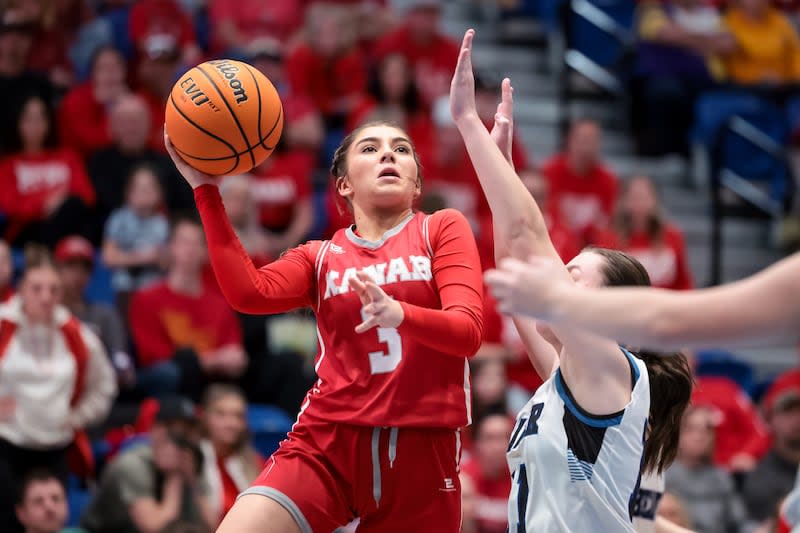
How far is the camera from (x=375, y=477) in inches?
160

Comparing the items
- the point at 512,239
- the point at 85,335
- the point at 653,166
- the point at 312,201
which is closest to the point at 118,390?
the point at 85,335

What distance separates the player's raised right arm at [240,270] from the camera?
408 cm

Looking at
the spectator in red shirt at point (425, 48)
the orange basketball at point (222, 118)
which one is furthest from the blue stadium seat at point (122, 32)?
the orange basketball at point (222, 118)

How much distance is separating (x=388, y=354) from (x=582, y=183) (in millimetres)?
6427

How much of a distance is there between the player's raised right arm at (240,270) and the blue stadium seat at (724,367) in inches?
229

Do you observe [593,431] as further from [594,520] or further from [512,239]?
[512,239]

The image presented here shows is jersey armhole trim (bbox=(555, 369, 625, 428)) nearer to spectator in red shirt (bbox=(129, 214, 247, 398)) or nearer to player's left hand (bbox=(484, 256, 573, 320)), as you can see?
player's left hand (bbox=(484, 256, 573, 320))

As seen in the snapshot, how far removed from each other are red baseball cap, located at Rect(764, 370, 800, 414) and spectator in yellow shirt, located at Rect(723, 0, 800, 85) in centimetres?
342

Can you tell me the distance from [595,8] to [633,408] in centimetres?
871

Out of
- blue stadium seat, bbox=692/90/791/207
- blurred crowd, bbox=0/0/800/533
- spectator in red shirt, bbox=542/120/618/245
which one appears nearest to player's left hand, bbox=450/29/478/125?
blurred crowd, bbox=0/0/800/533

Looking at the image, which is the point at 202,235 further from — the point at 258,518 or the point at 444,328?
the point at 444,328

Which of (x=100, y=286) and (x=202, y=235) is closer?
(x=202, y=235)

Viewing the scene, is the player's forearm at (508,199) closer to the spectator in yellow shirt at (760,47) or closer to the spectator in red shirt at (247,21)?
the spectator in red shirt at (247,21)

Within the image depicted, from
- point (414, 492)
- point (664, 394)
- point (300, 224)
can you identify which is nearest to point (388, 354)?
point (414, 492)
